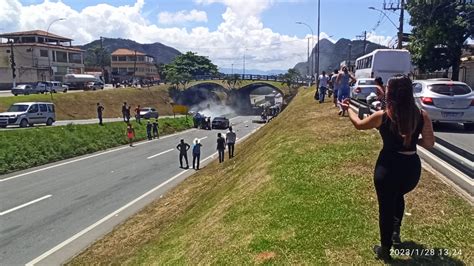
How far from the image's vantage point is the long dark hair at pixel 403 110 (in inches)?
174

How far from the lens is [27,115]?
33094 millimetres

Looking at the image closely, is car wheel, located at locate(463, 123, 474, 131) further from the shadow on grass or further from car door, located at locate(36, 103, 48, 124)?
car door, located at locate(36, 103, 48, 124)

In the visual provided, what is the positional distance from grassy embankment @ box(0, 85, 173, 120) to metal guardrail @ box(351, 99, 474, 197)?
4211 centimetres

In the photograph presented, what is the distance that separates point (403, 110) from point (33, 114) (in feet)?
112

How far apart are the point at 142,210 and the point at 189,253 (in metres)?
9.58

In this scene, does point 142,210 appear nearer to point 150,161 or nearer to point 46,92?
point 150,161

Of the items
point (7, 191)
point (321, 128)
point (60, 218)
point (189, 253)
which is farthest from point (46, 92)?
point (189, 253)

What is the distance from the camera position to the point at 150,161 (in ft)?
95.1

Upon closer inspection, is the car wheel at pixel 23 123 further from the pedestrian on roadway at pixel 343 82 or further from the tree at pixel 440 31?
the tree at pixel 440 31

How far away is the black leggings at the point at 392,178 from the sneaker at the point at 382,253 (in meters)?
0.27

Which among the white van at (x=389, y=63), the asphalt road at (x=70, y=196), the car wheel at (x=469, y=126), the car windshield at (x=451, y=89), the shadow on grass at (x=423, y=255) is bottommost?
the asphalt road at (x=70, y=196)

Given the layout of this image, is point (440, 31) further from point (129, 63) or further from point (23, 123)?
point (129, 63)

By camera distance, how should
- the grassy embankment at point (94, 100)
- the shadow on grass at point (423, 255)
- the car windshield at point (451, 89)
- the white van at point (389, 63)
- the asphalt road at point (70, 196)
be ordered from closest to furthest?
the shadow on grass at point (423, 255) → the asphalt road at point (70, 196) → the car windshield at point (451, 89) → the white van at point (389, 63) → the grassy embankment at point (94, 100)

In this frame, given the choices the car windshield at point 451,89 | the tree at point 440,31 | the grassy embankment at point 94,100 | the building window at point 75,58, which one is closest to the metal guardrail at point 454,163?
the car windshield at point 451,89
